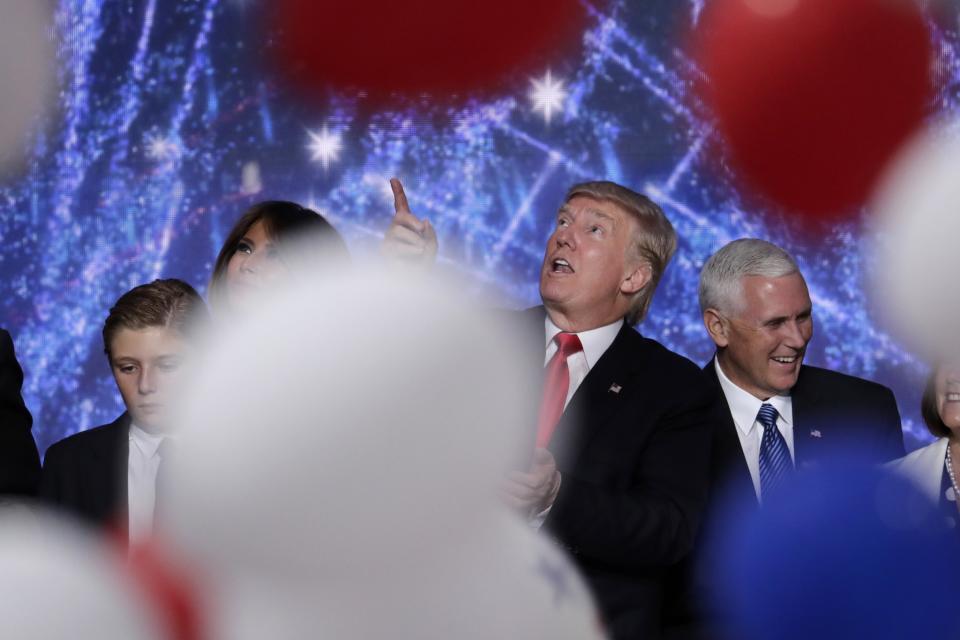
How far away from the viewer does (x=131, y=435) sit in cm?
184

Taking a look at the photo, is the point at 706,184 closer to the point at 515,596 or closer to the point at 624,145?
the point at 624,145

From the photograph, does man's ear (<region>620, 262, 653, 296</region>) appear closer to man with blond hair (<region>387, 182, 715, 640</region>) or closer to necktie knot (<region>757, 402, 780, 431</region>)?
man with blond hair (<region>387, 182, 715, 640</region>)

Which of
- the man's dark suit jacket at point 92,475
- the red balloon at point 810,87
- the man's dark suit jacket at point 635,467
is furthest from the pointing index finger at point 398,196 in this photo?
the red balloon at point 810,87

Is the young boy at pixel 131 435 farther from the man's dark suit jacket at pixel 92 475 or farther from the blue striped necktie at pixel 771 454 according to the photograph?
the blue striped necktie at pixel 771 454

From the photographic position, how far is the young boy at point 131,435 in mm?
1788

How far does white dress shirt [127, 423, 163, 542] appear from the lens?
1775mm

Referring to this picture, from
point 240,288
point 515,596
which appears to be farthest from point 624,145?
point 515,596

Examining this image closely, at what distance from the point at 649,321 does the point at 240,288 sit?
1.47 m

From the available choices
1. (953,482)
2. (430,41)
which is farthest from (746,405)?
(430,41)

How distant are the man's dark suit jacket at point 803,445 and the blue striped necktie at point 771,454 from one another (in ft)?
0.08

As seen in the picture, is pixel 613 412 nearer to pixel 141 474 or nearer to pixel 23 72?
pixel 141 474

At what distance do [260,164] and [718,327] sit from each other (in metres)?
1.44

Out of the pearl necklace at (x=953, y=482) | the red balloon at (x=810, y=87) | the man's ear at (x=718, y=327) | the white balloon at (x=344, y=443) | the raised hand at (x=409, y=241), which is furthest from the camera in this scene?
the red balloon at (x=810, y=87)

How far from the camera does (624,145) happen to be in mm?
3113
